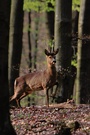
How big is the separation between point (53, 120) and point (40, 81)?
3541 mm

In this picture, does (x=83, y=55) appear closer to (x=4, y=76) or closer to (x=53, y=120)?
(x=53, y=120)

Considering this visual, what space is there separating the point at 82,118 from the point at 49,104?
2.46m

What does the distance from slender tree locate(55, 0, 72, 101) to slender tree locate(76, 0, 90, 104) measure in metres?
1.06

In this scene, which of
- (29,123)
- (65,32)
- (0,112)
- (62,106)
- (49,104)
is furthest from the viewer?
(65,32)

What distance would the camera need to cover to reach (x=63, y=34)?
14.2m

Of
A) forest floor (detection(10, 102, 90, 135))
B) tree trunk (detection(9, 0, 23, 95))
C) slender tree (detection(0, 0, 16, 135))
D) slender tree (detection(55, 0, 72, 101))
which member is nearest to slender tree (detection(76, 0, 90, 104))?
slender tree (detection(55, 0, 72, 101))

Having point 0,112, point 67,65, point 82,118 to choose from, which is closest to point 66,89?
point 67,65

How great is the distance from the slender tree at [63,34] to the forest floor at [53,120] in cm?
171

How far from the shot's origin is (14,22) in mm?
16703

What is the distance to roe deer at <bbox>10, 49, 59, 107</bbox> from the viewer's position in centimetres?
1366

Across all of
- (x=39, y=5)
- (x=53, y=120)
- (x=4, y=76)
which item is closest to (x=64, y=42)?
(x=53, y=120)

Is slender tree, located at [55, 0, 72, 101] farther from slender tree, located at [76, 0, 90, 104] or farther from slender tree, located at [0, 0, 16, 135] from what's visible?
slender tree, located at [0, 0, 16, 135]

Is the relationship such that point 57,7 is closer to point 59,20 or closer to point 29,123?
point 59,20

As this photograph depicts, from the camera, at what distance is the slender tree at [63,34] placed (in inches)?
555
